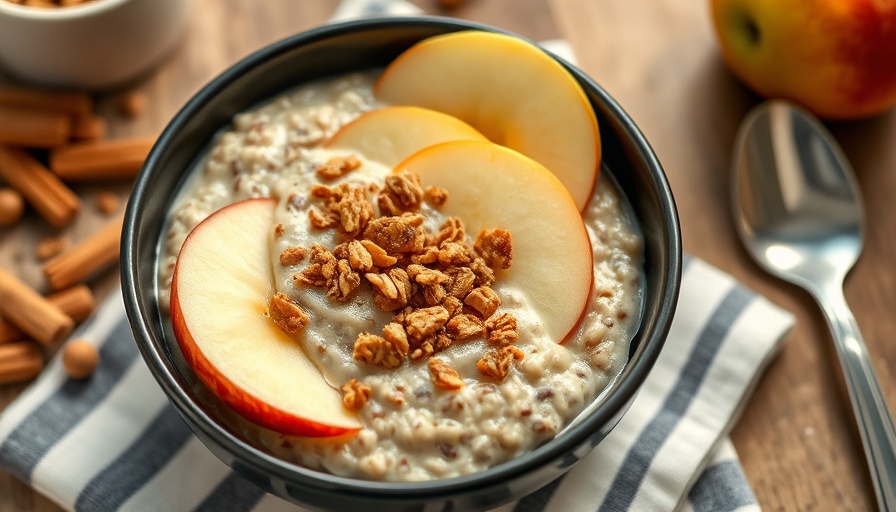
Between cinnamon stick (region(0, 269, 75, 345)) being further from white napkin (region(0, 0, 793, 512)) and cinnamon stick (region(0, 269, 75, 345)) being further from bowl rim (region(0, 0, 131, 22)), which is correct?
bowl rim (region(0, 0, 131, 22))

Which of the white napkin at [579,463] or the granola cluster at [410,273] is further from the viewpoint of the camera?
the white napkin at [579,463]

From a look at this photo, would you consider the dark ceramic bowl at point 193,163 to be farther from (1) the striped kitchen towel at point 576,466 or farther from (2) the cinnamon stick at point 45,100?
(2) the cinnamon stick at point 45,100

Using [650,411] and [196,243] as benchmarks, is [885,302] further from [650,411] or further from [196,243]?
[196,243]

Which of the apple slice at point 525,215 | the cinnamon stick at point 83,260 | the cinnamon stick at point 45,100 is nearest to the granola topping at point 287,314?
the apple slice at point 525,215

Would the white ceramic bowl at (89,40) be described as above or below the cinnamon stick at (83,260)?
above

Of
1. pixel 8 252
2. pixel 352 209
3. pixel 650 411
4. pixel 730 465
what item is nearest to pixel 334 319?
pixel 352 209

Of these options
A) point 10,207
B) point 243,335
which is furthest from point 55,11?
point 243,335
